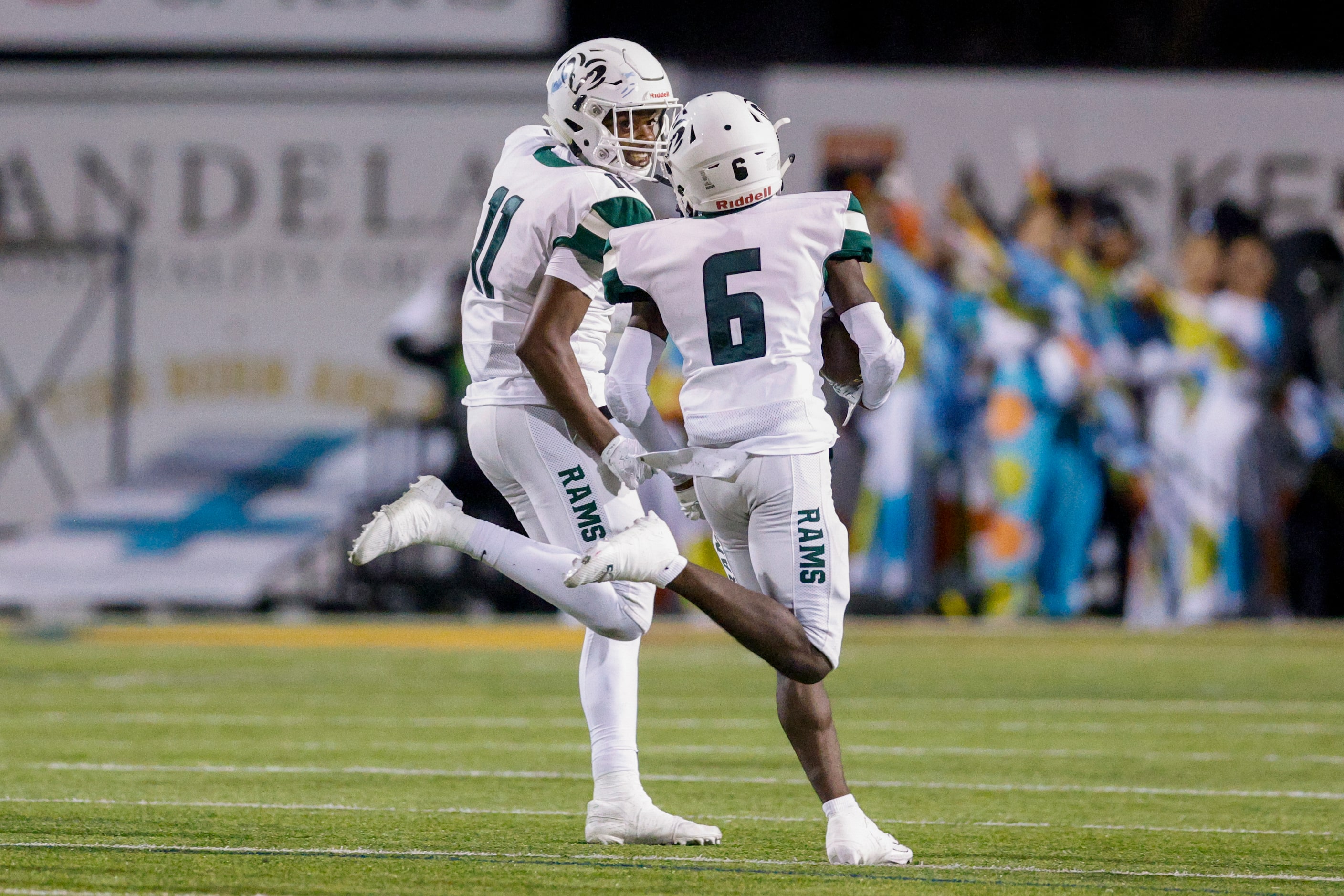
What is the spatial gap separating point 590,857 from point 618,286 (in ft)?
4.17

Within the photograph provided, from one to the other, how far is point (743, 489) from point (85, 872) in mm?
1615

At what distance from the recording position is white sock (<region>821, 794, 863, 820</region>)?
14.7ft

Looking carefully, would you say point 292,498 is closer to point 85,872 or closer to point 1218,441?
point 1218,441

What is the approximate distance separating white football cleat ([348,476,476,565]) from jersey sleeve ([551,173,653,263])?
653mm

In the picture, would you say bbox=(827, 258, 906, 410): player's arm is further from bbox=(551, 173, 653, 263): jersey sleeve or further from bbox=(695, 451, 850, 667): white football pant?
bbox=(551, 173, 653, 263): jersey sleeve

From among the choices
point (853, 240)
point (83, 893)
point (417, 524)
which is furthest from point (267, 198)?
point (83, 893)

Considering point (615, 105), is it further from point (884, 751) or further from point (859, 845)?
→ point (884, 751)

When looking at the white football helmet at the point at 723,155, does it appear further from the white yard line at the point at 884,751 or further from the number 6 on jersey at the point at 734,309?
the white yard line at the point at 884,751

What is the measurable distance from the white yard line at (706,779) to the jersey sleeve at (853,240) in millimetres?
1991

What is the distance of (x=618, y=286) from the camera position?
4.64 meters

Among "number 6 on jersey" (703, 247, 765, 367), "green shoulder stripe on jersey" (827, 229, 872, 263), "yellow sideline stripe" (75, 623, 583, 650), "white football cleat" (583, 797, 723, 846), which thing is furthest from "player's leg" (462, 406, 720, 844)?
"yellow sideline stripe" (75, 623, 583, 650)

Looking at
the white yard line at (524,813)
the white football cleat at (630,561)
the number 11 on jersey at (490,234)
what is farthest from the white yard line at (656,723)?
the white football cleat at (630,561)

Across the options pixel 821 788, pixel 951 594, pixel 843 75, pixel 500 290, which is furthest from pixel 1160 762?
pixel 843 75

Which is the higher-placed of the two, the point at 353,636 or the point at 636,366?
the point at 636,366
